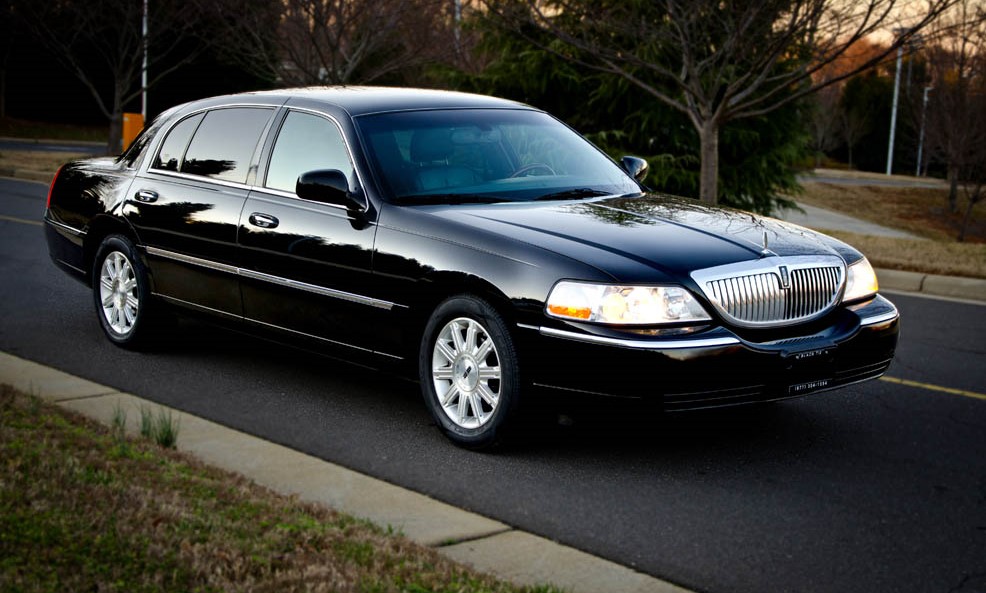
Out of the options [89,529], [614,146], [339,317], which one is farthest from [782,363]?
[614,146]

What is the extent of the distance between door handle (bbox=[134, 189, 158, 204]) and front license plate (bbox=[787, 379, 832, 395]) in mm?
4194

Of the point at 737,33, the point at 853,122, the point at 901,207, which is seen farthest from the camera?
the point at 853,122

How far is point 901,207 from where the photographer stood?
143ft

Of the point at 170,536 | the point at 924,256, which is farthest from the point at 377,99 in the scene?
the point at 924,256

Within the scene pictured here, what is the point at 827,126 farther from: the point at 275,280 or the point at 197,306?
the point at 275,280

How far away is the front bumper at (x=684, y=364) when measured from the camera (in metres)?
5.17

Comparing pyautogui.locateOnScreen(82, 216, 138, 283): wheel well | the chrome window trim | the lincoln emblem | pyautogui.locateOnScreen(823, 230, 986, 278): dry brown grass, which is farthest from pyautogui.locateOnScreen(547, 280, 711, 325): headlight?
pyautogui.locateOnScreen(823, 230, 986, 278): dry brown grass

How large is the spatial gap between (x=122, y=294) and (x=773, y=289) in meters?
4.43

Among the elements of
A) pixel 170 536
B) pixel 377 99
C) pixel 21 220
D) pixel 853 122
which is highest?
pixel 377 99

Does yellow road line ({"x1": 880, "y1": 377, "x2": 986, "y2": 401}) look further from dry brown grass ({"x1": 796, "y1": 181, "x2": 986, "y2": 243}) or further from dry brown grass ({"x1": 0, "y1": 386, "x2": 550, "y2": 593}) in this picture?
dry brown grass ({"x1": 796, "y1": 181, "x2": 986, "y2": 243})

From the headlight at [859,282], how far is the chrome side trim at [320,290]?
226cm

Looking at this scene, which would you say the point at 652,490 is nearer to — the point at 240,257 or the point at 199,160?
the point at 240,257

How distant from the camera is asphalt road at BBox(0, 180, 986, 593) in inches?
178

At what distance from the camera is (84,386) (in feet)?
21.5
